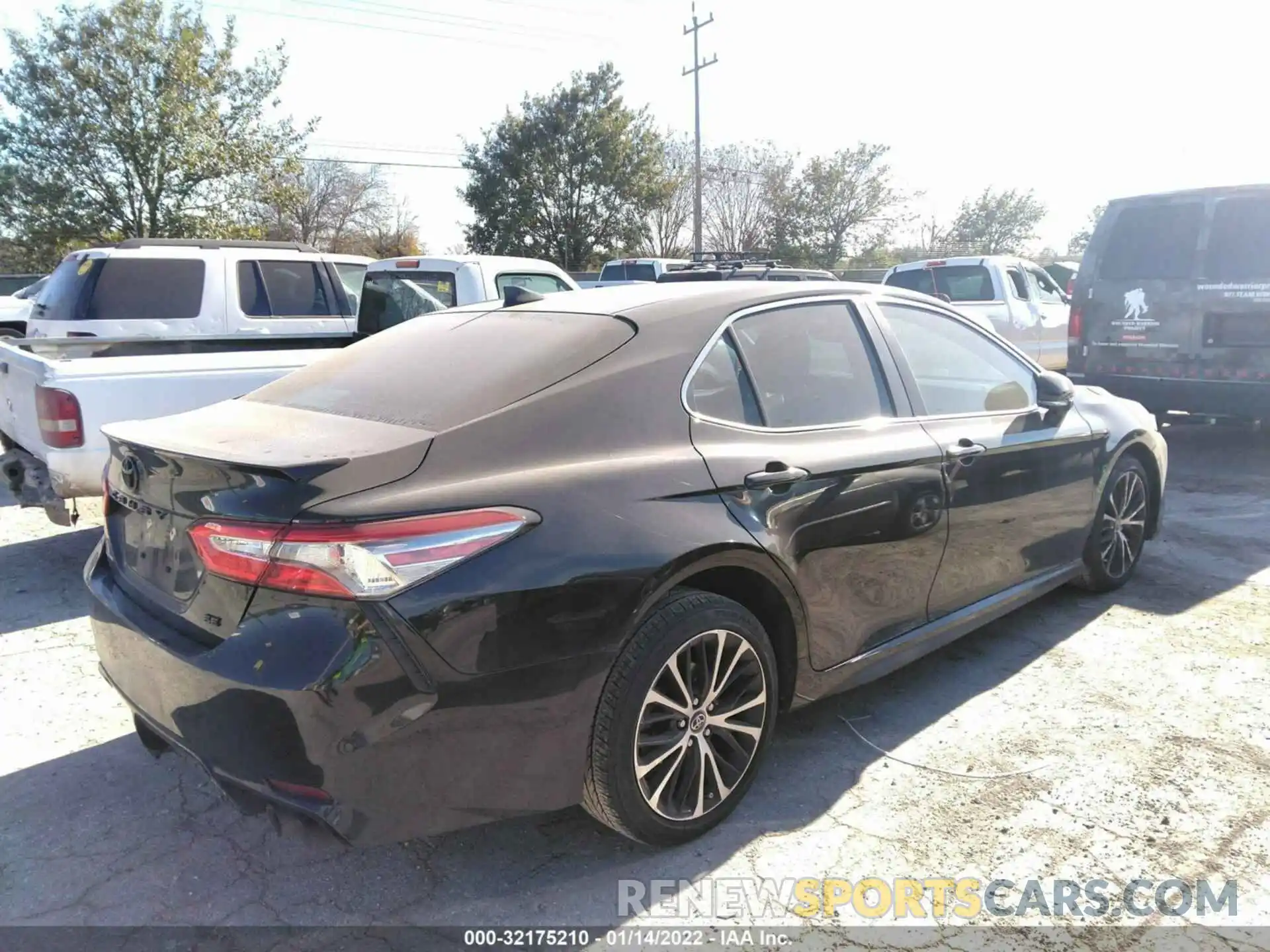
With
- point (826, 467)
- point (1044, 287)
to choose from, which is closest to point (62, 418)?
point (826, 467)

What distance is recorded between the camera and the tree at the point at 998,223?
39062 millimetres

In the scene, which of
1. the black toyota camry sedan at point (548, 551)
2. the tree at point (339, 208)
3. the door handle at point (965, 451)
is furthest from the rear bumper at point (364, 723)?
the tree at point (339, 208)

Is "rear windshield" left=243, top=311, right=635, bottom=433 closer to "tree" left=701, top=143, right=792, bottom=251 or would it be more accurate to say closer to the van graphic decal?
the van graphic decal

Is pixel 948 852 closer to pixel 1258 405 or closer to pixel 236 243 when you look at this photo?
pixel 1258 405

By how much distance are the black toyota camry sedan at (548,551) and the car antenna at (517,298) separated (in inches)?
0.7

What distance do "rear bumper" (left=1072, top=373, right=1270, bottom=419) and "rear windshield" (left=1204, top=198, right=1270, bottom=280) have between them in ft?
2.88

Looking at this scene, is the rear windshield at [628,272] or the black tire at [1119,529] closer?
the black tire at [1119,529]

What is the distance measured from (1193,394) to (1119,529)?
12.1ft

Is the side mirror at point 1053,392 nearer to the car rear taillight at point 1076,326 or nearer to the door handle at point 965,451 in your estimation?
the door handle at point 965,451

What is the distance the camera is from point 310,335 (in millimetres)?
6609

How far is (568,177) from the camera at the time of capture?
32.7 m

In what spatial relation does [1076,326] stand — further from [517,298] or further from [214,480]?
[214,480]

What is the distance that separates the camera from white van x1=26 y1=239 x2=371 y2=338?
749cm

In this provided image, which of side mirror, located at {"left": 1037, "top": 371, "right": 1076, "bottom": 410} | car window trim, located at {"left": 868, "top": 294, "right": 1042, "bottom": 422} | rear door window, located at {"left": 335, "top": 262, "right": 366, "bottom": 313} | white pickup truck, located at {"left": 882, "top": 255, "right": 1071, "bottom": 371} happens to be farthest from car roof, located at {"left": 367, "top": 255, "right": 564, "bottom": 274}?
white pickup truck, located at {"left": 882, "top": 255, "right": 1071, "bottom": 371}
